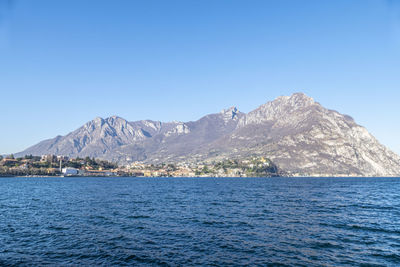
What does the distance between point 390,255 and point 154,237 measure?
105 ft

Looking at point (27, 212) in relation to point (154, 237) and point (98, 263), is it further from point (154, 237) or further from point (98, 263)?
point (98, 263)

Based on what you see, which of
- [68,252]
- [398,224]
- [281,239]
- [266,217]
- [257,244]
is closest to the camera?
[68,252]

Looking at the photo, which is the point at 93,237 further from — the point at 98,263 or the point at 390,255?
the point at 390,255

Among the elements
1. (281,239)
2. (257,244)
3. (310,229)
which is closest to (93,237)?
(257,244)

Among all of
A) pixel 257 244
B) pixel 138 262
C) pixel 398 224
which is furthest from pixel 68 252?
pixel 398 224

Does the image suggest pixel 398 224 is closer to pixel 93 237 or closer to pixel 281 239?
pixel 281 239

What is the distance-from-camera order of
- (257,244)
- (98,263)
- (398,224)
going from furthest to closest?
(398,224) → (257,244) → (98,263)

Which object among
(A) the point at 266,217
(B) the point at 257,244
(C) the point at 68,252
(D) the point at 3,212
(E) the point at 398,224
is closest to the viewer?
(C) the point at 68,252

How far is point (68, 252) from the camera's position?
33000 mm

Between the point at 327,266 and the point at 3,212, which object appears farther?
the point at 3,212

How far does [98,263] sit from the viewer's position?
95.7ft

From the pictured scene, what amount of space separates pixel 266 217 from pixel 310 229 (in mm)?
12006

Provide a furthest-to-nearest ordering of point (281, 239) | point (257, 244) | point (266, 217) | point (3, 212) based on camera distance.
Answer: point (3, 212) < point (266, 217) < point (281, 239) < point (257, 244)

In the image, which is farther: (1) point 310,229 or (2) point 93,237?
(1) point 310,229
